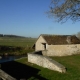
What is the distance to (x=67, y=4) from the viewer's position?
2081cm

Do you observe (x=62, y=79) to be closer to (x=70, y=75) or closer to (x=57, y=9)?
(x=70, y=75)

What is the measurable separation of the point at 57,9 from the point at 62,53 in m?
11.4

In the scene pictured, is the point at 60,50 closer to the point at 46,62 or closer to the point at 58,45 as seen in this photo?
the point at 58,45

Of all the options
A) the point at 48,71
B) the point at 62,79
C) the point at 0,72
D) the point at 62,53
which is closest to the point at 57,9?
the point at 48,71

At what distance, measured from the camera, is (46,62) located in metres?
20.2

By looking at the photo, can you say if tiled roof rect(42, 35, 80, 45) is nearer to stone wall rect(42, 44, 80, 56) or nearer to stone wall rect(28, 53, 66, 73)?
stone wall rect(42, 44, 80, 56)

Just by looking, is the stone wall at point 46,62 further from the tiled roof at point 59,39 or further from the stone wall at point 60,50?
the tiled roof at point 59,39

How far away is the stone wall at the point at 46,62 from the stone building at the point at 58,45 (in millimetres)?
7503

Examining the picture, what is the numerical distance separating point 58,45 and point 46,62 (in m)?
11.7

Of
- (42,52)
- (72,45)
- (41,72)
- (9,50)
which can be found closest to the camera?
(41,72)

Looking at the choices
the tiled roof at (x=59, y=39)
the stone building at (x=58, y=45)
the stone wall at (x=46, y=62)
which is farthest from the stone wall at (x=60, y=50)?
the stone wall at (x=46, y=62)

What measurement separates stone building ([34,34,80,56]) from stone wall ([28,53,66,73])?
7503mm

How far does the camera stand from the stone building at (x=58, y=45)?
31.2 m

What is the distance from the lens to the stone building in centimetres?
3116
